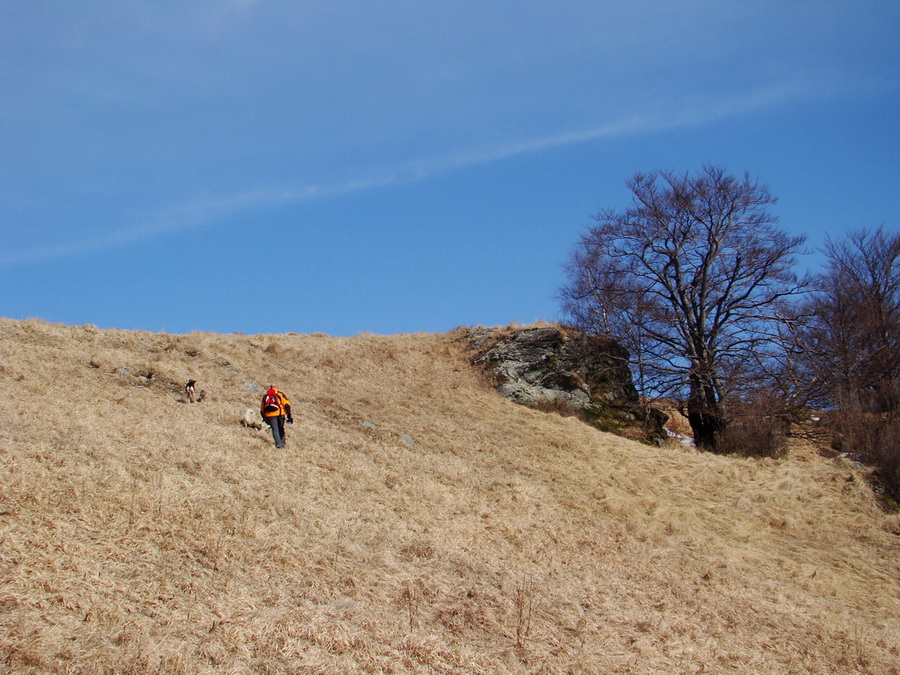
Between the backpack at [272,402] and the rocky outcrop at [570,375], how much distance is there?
468 inches

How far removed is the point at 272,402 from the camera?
622 inches

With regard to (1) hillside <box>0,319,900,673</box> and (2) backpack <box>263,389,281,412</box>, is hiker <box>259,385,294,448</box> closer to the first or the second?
(2) backpack <box>263,389,281,412</box>

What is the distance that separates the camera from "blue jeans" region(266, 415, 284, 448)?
1559cm

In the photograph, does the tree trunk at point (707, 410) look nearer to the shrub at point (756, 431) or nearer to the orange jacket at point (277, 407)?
the shrub at point (756, 431)

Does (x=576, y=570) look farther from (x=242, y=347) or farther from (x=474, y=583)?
(x=242, y=347)

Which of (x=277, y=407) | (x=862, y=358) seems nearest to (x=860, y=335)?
(x=862, y=358)

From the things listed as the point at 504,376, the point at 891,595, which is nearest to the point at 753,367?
the point at 504,376

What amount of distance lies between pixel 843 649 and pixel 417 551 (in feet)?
23.3

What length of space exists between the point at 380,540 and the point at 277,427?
4.93 meters

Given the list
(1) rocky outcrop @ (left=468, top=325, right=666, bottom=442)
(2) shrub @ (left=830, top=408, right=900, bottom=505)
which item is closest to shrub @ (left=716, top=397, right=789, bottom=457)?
(2) shrub @ (left=830, top=408, right=900, bottom=505)

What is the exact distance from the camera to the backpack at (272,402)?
1572 centimetres

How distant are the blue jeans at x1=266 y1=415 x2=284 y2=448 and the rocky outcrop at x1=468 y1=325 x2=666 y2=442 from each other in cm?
1188

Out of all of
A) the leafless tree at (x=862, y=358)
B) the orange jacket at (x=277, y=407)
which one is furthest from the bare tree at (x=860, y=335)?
the orange jacket at (x=277, y=407)

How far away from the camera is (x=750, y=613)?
1186cm
